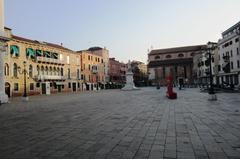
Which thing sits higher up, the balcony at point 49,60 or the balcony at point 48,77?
the balcony at point 49,60

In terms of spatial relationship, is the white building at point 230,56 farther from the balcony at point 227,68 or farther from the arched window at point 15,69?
the arched window at point 15,69

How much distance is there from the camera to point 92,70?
64.5 metres

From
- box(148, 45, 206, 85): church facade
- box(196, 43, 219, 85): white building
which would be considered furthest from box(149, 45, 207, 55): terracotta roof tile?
box(196, 43, 219, 85): white building

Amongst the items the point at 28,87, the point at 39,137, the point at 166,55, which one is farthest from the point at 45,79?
the point at 166,55

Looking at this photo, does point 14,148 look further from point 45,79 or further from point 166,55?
point 166,55

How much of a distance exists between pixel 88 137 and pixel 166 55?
251 feet

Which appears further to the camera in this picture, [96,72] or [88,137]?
[96,72]

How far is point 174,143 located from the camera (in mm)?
5188

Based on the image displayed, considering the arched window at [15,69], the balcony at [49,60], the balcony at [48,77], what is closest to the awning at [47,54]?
the balcony at [49,60]

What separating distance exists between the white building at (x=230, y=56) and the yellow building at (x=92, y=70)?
35979 millimetres

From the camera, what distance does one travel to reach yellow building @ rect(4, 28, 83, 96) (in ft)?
119

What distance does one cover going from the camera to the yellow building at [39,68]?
3628 cm

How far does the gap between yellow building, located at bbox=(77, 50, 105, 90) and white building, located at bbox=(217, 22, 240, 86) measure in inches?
1416

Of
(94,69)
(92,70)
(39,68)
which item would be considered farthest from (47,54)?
(94,69)
